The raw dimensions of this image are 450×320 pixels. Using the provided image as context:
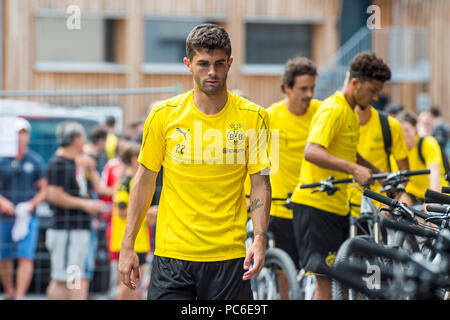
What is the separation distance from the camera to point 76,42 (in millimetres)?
24484

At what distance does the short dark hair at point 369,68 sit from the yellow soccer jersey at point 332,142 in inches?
8.6

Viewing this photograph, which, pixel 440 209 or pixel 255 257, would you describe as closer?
pixel 440 209

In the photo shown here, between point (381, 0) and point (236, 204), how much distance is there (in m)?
21.0

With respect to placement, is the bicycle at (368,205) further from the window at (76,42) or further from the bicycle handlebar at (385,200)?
the window at (76,42)

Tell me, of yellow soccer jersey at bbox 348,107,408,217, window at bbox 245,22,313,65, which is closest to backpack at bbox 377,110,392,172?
yellow soccer jersey at bbox 348,107,408,217

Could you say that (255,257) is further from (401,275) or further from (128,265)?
(401,275)

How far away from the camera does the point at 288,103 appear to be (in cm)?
741

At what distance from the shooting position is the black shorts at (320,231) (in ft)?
21.5

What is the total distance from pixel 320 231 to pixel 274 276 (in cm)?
68

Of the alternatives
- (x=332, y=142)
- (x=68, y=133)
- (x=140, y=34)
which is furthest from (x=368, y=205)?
(x=140, y=34)

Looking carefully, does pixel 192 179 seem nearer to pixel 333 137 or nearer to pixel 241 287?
pixel 241 287

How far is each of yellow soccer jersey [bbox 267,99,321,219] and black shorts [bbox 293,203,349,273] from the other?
72 centimetres

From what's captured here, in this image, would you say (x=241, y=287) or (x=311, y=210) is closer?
(x=241, y=287)
